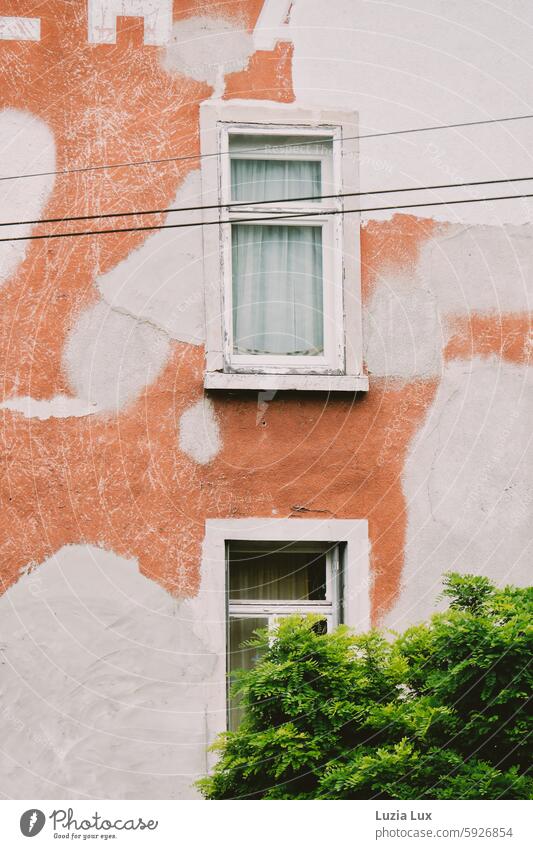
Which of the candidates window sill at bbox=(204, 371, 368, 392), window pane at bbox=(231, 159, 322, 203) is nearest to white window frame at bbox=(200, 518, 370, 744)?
window sill at bbox=(204, 371, 368, 392)

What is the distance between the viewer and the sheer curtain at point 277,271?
878cm

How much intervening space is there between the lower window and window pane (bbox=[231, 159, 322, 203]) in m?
2.45

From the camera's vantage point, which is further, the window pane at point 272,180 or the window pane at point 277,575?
the window pane at point 272,180

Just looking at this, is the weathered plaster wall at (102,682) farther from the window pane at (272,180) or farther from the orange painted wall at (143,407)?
the window pane at (272,180)

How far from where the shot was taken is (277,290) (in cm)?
889

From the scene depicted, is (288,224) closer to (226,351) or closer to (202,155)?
(202,155)

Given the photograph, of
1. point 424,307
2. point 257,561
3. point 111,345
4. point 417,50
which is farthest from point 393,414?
point 417,50

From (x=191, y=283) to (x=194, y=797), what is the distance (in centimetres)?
336

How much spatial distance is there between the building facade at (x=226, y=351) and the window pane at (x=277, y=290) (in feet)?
0.06

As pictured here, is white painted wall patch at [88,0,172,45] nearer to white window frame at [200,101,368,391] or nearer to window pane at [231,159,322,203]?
white window frame at [200,101,368,391]

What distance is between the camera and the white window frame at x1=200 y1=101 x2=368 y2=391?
334 inches
